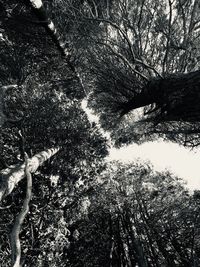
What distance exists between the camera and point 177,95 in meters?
5.12

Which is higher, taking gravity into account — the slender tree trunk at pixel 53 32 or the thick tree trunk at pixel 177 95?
the slender tree trunk at pixel 53 32

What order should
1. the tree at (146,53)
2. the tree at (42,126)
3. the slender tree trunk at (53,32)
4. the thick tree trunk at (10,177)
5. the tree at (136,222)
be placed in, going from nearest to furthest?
1. the thick tree trunk at (10,177)
2. the tree at (146,53)
3. the slender tree trunk at (53,32)
4. the tree at (136,222)
5. the tree at (42,126)

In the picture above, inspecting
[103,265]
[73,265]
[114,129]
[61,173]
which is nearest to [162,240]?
[103,265]

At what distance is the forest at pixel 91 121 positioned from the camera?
20.2 feet

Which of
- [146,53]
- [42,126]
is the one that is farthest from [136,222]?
[146,53]

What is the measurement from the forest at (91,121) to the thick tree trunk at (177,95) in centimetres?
2

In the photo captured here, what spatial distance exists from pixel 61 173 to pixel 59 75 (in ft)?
12.0

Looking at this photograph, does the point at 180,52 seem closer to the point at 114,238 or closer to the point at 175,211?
the point at 175,211

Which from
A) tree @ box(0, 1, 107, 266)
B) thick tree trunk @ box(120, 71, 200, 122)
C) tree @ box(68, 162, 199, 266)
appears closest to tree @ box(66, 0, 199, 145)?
thick tree trunk @ box(120, 71, 200, 122)

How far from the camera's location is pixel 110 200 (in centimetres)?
872

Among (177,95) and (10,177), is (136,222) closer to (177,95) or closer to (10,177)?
(177,95)

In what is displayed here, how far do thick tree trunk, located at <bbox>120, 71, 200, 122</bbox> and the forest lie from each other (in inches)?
1.0

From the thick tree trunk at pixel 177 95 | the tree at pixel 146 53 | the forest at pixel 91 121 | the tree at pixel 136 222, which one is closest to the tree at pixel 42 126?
the forest at pixel 91 121

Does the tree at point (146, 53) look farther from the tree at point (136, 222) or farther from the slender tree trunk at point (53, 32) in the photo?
the tree at point (136, 222)
